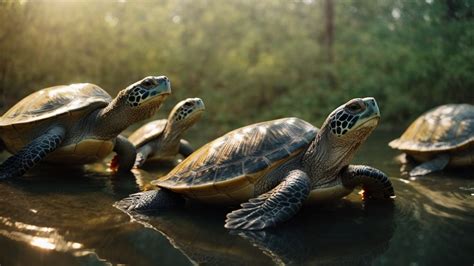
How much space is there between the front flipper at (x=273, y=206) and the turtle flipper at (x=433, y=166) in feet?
8.51

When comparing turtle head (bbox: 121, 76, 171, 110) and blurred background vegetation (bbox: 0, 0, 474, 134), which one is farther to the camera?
blurred background vegetation (bbox: 0, 0, 474, 134)

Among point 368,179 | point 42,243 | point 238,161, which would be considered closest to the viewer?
point 42,243

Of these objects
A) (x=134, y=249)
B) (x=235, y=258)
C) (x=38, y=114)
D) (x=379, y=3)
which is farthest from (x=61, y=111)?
(x=379, y=3)

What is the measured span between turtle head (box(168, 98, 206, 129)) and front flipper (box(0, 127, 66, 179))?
200 cm

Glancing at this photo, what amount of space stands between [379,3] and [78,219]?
86.1ft

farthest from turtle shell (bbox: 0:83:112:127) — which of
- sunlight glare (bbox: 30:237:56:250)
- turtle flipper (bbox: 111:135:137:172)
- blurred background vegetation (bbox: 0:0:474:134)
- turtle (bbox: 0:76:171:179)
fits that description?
blurred background vegetation (bbox: 0:0:474:134)

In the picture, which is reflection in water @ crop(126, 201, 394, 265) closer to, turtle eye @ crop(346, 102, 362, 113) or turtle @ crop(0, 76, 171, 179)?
turtle eye @ crop(346, 102, 362, 113)

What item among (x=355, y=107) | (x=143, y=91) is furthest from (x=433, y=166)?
(x=143, y=91)

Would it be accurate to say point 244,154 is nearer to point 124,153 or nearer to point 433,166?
point 124,153

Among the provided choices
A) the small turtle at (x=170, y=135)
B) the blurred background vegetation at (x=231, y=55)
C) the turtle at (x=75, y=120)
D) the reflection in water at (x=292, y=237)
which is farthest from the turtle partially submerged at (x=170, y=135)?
the blurred background vegetation at (x=231, y=55)

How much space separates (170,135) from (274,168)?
11.1ft

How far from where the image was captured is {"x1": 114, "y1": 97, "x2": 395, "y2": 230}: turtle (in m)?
3.21

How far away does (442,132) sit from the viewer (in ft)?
17.8

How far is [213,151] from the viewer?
3545 millimetres
